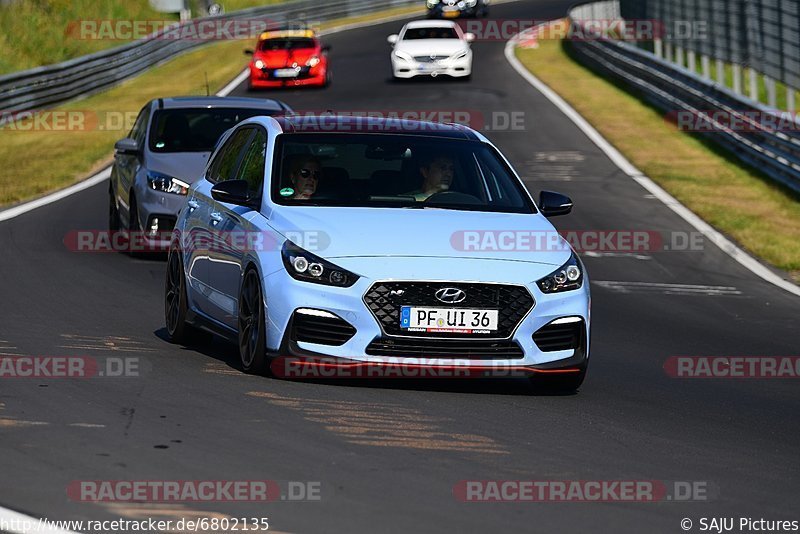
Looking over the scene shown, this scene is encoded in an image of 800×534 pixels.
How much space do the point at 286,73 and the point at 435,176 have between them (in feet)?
94.4

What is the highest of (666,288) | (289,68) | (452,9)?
(666,288)

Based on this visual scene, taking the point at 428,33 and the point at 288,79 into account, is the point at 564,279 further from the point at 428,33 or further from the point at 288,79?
the point at 428,33

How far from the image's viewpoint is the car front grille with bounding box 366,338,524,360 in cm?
873

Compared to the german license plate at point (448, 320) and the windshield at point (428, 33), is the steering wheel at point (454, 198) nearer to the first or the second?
the german license plate at point (448, 320)

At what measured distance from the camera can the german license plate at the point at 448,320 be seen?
28.7 ft

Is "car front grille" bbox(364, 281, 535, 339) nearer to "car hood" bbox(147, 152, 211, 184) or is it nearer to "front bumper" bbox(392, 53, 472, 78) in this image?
"car hood" bbox(147, 152, 211, 184)

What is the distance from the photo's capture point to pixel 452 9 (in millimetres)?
63719

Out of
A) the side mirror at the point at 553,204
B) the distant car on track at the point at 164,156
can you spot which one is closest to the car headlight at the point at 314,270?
the side mirror at the point at 553,204

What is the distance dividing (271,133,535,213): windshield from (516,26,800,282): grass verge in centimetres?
664

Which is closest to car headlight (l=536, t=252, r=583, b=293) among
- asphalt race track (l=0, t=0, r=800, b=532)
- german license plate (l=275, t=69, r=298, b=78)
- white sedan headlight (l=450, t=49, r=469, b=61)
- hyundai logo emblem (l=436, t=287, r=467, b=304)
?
hyundai logo emblem (l=436, t=287, r=467, b=304)

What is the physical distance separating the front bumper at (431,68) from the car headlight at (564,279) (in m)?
29.5

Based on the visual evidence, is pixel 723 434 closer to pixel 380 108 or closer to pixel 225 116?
pixel 225 116

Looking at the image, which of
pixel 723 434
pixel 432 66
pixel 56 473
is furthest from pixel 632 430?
pixel 432 66

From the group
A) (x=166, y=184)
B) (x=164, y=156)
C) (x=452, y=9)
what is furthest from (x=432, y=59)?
(x=452, y=9)
